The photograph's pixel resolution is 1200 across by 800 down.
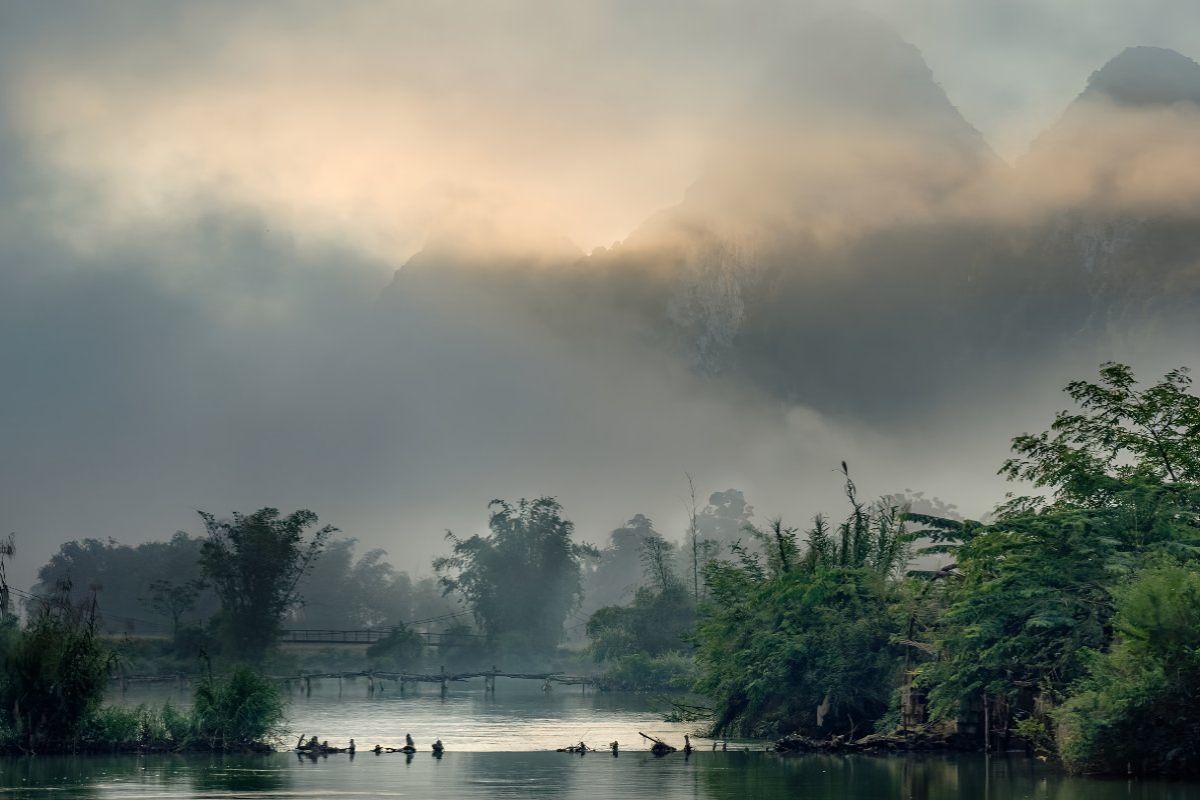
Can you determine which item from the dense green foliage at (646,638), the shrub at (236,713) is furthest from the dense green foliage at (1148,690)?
the dense green foliage at (646,638)

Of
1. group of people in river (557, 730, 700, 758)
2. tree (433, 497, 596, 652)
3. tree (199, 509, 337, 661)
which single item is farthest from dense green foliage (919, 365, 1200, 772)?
tree (433, 497, 596, 652)

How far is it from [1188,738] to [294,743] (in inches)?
1256

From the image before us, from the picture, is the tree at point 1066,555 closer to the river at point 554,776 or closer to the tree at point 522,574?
the river at point 554,776

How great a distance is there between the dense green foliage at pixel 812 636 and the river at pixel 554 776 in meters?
Answer: 2.49

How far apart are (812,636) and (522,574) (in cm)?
8965

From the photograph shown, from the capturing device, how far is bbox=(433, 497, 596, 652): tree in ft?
448

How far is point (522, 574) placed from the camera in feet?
458

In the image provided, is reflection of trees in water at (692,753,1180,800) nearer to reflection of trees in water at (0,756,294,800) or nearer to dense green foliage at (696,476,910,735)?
dense green foliage at (696,476,910,735)

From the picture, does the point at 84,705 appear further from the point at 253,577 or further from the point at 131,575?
the point at 131,575

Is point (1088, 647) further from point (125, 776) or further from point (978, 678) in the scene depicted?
point (125, 776)

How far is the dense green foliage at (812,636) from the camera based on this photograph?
1994 inches

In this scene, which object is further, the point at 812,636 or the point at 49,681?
the point at 812,636

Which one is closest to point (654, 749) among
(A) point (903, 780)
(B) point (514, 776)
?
(B) point (514, 776)

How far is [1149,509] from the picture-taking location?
42156 millimetres
